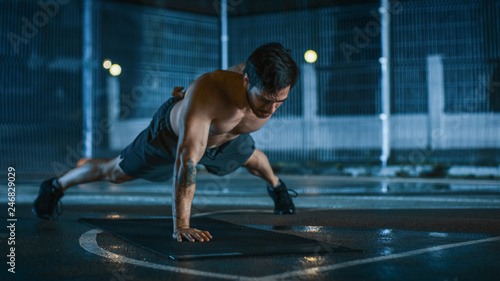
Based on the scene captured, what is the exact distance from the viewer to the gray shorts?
14.4 feet

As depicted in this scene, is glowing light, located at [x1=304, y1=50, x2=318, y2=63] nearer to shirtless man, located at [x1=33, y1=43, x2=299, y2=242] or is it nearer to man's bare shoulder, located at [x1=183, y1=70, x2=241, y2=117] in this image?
shirtless man, located at [x1=33, y1=43, x2=299, y2=242]

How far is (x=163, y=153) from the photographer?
4.44 metres

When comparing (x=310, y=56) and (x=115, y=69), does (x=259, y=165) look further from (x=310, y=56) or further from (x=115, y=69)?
(x=115, y=69)

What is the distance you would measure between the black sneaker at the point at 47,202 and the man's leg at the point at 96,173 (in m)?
0.08

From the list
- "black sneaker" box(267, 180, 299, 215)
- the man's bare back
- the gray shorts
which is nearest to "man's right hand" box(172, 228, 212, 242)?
the man's bare back

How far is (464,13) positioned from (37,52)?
876 centimetres

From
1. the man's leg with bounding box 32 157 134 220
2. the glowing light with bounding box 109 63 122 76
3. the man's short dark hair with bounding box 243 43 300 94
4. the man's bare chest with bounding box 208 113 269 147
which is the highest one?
the glowing light with bounding box 109 63 122 76

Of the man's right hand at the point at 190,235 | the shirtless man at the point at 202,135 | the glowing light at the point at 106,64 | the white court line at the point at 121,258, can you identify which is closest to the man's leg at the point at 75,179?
the shirtless man at the point at 202,135

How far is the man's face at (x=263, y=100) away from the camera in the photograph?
137 inches

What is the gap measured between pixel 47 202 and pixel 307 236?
91.7 inches

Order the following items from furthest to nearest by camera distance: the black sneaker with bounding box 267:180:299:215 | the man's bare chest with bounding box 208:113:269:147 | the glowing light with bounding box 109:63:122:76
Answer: the glowing light with bounding box 109:63:122:76 → the black sneaker with bounding box 267:180:299:215 → the man's bare chest with bounding box 208:113:269:147

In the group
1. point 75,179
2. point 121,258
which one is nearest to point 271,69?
point 121,258

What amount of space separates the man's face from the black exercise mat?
770mm

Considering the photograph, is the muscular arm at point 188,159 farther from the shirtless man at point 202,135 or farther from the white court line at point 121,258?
the white court line at point 121,258
